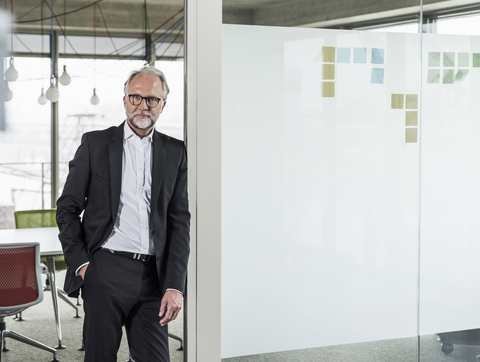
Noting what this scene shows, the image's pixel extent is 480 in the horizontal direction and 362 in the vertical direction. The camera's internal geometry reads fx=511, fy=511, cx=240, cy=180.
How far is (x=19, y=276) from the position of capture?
3033mm

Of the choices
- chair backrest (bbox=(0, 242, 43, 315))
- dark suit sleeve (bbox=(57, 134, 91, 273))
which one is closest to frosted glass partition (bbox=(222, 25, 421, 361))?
dark suit sleeve (bbox=(57, 134, 91, 273))

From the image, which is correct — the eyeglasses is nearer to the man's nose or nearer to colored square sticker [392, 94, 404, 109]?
the man's nose

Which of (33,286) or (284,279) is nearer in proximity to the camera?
(284,279)

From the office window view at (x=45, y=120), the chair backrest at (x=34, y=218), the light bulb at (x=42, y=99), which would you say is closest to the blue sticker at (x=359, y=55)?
the office window view at (x=45, y=120)

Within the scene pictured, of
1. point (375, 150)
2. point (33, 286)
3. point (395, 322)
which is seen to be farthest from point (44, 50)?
point (395, 322)

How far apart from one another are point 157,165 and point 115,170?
0.17m

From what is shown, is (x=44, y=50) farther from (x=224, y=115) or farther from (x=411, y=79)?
(x=411, y=79)

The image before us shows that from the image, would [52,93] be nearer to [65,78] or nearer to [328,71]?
[65,78]

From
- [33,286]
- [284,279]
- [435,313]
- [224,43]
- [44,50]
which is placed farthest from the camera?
[44,50]

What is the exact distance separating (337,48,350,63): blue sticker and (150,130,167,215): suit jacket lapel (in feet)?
3.73

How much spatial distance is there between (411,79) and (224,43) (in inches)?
41.7

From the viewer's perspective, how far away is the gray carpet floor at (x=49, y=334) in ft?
11.0

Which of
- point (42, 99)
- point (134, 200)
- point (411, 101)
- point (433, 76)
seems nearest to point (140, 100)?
point (134, 200)

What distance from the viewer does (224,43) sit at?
8.37ft
